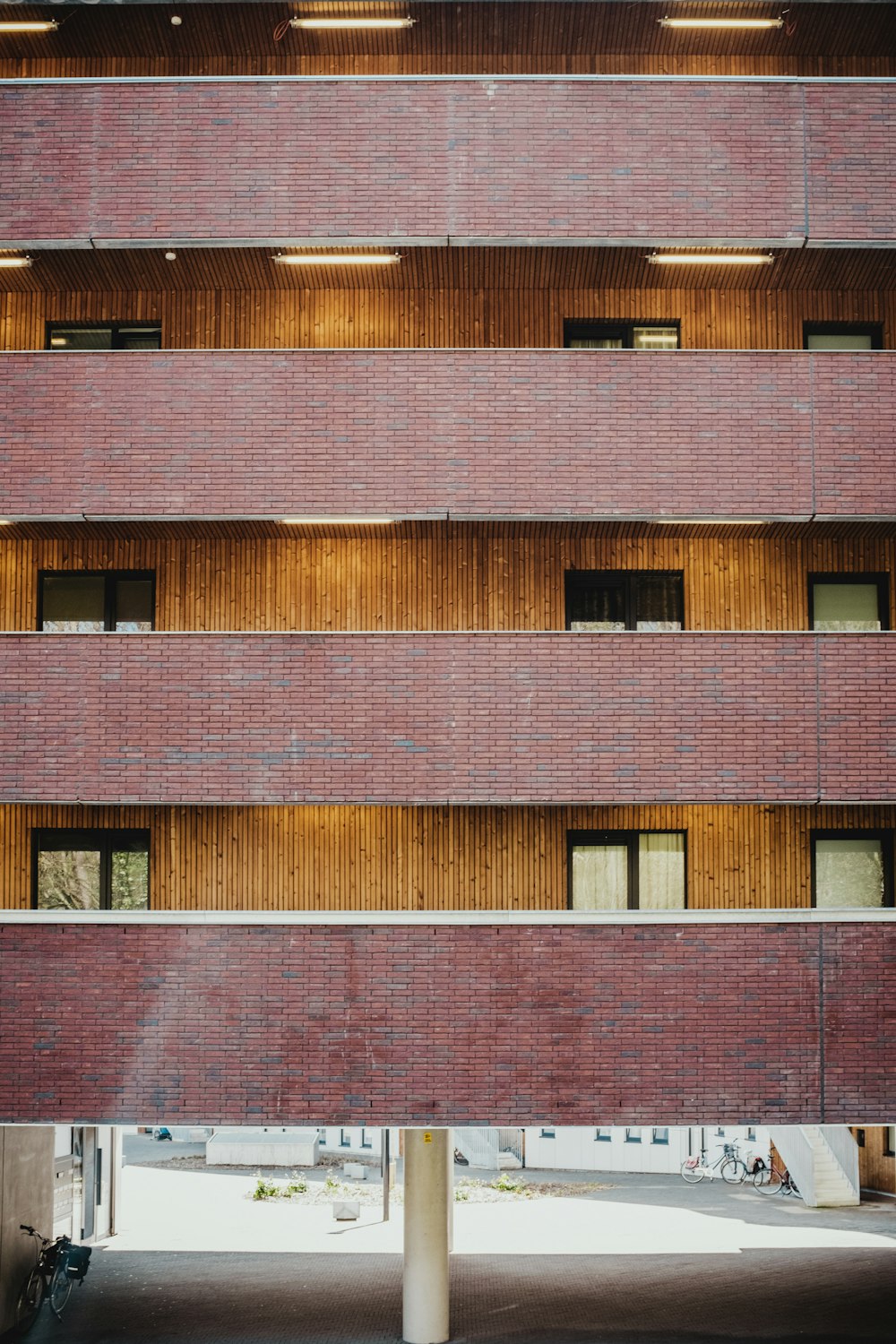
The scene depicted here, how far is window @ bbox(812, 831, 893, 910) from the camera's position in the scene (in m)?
15.6

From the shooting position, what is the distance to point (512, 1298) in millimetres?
18625

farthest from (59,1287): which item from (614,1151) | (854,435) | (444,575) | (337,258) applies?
(614,1151)

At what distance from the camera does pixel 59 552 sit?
16219 millimetres

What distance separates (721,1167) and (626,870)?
61.4ft

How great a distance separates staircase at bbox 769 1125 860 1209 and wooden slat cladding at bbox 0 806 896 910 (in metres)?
14.7

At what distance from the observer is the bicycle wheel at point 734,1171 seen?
30641 millimetres

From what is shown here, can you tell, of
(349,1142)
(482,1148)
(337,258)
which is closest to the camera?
(337,258)

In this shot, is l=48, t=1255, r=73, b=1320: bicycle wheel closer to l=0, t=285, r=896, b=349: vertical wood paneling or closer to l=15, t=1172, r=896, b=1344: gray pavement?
l=15, t=1172, r=896, b=1344: gray pavement

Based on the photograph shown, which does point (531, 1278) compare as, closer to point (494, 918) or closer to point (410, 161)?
point (494, 918)

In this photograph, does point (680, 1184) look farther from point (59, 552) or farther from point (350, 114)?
point (350, 114)

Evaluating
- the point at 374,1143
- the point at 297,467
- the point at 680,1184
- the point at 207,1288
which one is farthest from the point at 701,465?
the point at 374,1143

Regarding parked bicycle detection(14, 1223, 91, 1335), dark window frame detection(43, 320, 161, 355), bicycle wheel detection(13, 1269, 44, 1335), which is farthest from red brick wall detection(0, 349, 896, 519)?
bicycle wheel detection(13, 1269, 44, 1335)

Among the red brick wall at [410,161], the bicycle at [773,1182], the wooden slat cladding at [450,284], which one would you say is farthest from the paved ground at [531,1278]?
the red brick wall at [410,161]

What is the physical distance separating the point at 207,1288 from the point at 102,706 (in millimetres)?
10348
